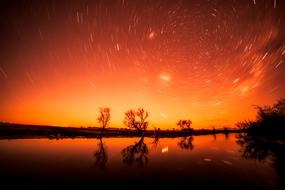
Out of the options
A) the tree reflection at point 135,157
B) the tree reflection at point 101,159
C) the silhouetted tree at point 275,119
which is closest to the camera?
the tree reflection at point 101,159

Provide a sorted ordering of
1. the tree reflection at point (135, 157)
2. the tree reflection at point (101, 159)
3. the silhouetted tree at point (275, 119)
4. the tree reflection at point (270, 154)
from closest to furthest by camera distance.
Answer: the tree reflection at point (101, 159) → the tree reflection at point (270, 154) → the tree reflection at point (135, 157) → the silhouetted tree at point (275, 119)

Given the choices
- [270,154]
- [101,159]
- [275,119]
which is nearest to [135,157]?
[101,159]

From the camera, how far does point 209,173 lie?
47.1 feet

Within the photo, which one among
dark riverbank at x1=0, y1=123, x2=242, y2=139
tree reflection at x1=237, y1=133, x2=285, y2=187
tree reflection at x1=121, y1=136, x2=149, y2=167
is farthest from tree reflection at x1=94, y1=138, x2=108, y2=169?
dark riverbank at x1=0, y1=123, x2=242, y2=139

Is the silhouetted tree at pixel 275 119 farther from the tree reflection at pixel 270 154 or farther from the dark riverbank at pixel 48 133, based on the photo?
the dark riverbank at pixel 48 133

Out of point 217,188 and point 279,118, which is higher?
point 279,118

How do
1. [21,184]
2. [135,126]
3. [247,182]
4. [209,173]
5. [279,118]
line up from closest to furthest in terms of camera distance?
[21,184] < [247,182] < [209,173] < [279,118] < [135,126]

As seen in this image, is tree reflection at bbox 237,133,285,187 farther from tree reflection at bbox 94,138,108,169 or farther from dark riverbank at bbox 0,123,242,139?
dark riverbank at bbox 0,123,242,139

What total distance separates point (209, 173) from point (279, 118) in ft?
116

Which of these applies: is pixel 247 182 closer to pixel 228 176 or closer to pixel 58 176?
pixel 228 176

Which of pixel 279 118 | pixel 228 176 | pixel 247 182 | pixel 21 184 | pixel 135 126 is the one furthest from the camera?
pixel 135 126

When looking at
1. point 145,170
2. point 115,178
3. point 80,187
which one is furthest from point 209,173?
point 80,187

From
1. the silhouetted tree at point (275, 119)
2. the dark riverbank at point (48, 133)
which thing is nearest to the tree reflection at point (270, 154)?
the silhouetted tree at point (275, 119)

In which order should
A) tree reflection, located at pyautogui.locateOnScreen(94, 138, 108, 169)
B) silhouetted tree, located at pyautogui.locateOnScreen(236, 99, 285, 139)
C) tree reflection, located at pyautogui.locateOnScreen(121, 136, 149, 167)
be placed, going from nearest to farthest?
tree reflection, located at pyautogui.locateOnScreen(94, 138, 108, 169), tree reflection, located at pyautogui.locateOnScreen(121, 136, 149, 167), silhouetted tree, located at pyautogui.locateOnScreen(236, 99, 285, 139)
